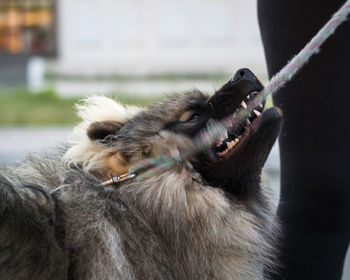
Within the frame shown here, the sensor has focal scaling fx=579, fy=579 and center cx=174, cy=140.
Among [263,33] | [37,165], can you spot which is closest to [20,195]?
[37,165]

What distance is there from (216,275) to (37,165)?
2.99ft

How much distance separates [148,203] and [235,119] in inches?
20.6

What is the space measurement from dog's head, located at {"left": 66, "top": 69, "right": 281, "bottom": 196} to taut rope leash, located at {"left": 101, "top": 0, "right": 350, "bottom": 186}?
38 millimetres

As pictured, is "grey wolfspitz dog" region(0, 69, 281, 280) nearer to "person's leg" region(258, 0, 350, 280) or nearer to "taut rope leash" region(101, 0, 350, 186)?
"taut rope leash" region(101, 0, 350, 186)

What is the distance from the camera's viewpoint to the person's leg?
2.71 meters

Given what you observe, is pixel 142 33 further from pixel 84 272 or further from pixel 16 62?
pixel 84 272

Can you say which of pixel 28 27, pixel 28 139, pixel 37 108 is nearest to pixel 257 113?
pixel 28 139

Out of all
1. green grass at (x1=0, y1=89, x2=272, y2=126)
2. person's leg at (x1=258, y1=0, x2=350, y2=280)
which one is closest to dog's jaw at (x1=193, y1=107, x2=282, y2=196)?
person's leg at (x1=258, y1=0, x2=350, y2=280)

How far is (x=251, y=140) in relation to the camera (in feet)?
8.05

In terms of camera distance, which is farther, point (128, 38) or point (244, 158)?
point (128, 38)

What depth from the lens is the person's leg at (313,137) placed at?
2.71 m

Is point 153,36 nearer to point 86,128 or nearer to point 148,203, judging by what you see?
point 86,128

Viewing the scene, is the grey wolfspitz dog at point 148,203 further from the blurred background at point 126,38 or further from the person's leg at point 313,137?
the blurred background at point 126,38

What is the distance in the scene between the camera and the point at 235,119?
2.51 meters
